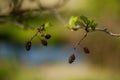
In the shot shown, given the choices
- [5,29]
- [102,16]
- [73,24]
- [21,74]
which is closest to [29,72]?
[21,74]

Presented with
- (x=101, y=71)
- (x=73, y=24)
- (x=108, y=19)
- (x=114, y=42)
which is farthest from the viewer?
(x=101, y=71)

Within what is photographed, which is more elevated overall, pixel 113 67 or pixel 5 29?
pixel 5 29

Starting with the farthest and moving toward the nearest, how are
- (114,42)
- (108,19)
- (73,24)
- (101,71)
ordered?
(101,71) → (114,42) → (108,19) → (73,24)

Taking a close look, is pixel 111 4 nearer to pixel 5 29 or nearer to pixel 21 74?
pixel 21 74

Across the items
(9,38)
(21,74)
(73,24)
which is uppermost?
(9,38)

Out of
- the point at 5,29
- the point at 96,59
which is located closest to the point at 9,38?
the point at 5,29

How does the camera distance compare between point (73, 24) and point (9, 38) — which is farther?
point (9, 38)
